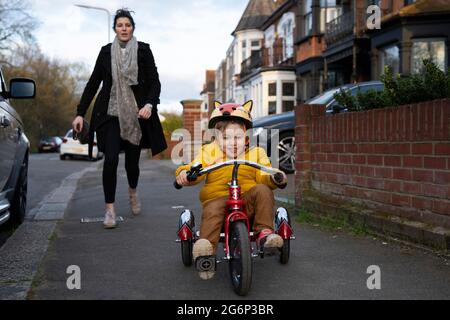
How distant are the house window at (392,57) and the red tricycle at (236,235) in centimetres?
1666

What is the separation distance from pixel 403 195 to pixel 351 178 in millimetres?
876

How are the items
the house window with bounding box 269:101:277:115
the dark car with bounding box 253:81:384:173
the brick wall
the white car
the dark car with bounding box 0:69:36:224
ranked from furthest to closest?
the house window with bounding box 269:101:277:115
the white car
the dark car with bounding box 253:81:384:173
the dark car with bounding box 0:69:36:224
the brick wall

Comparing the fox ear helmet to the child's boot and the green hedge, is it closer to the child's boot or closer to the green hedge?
the child's boot

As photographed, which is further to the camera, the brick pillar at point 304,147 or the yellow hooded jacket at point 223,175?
the brick pillar at point 304,147

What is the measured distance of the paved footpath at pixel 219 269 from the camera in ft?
11.3

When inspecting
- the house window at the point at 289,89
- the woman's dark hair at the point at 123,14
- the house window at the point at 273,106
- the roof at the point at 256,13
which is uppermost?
the roof at the point at 256,13

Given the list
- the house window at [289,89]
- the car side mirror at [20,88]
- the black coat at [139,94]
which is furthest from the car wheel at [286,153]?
the house window at [289,89]

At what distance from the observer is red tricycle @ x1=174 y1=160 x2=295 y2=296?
132 inches

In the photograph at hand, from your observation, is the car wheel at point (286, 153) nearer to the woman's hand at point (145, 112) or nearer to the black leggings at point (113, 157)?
the black leggings at point (113, 157)

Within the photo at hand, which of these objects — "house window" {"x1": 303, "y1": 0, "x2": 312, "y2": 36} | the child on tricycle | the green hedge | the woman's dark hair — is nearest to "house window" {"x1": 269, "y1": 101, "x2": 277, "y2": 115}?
"house window" {"x1": 303, "y1": 0, "x2": 312, "y2": 36}

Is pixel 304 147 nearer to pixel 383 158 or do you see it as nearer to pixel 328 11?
pixel 383 158

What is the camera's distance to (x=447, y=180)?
14.5 feet

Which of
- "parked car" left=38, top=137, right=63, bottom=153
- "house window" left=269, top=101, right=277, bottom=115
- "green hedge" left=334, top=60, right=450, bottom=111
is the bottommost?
"parked car" left=38, top=137, right=63, bottom=153
